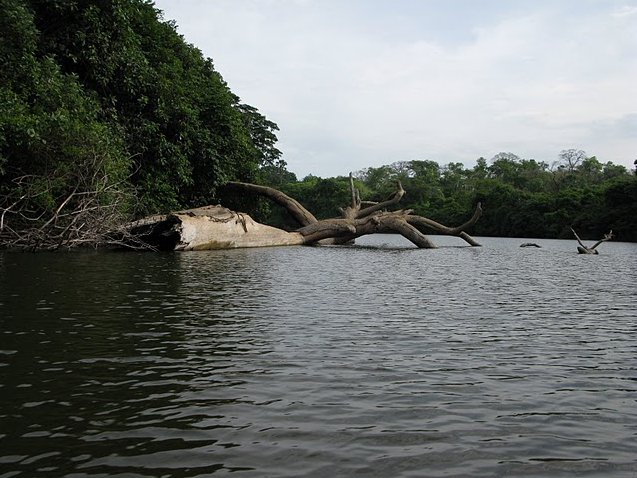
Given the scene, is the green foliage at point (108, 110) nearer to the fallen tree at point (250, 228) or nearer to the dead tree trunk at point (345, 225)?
the fallen tree at point (250, 228)

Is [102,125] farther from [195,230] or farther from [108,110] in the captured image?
[195,230]

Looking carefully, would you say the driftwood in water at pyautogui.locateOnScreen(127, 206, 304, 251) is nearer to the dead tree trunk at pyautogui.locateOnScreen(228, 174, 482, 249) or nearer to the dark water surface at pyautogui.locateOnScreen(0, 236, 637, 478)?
the dead tree trunk at pyautogui.locateOnScreen(228, 174, 482, 249)

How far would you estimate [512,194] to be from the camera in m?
92.4

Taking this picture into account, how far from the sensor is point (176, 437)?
4.28m

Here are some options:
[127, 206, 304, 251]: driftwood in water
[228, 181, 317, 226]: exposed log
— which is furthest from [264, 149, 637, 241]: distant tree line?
[127, 206, 304, 251]: driftwood in water

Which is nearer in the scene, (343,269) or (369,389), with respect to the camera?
(369,389)

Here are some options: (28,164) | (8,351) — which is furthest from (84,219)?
(8,351)

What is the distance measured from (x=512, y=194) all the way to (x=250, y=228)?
71.7m

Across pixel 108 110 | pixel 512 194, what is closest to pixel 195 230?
pixel 108 110

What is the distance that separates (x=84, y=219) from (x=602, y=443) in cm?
2057

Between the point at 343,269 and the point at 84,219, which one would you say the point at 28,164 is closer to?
the point at 84,219

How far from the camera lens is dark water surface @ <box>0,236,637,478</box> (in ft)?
13.0

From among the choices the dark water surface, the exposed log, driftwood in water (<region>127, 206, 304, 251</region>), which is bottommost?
the dark water surface

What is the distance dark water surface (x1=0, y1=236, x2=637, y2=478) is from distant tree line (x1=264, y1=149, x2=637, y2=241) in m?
56.8
